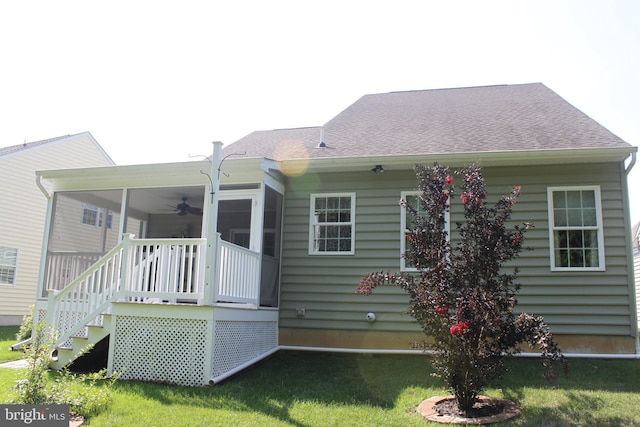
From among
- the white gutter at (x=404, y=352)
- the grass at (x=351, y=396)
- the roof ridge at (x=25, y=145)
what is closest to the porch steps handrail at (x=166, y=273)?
the grass at (x=351, y=396)

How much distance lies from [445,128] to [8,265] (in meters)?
13.7

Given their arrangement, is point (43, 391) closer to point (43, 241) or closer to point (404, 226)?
point (43, 241)

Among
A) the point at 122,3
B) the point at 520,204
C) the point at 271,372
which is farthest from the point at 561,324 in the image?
the point at 122,3

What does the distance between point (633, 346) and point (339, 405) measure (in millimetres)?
5275

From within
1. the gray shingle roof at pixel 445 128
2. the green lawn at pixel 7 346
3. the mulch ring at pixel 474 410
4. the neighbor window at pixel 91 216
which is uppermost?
the gray shingle roof at pixel 445 128

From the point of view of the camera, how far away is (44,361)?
5.44m

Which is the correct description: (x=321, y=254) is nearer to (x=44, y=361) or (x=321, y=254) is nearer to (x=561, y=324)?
(x=561, y=324)

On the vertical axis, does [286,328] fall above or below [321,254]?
below

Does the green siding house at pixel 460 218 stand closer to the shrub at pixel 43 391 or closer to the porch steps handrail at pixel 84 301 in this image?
the porch steps handrail at pixel 84 301

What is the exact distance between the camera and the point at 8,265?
15.7 metres

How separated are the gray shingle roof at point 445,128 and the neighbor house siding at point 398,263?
511 millimetres

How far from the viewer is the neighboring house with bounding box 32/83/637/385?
7.34 m

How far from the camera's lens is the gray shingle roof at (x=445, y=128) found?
30.3 ft

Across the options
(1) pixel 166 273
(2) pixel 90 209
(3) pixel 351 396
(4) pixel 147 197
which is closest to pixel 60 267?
(4) pixel 147 197
